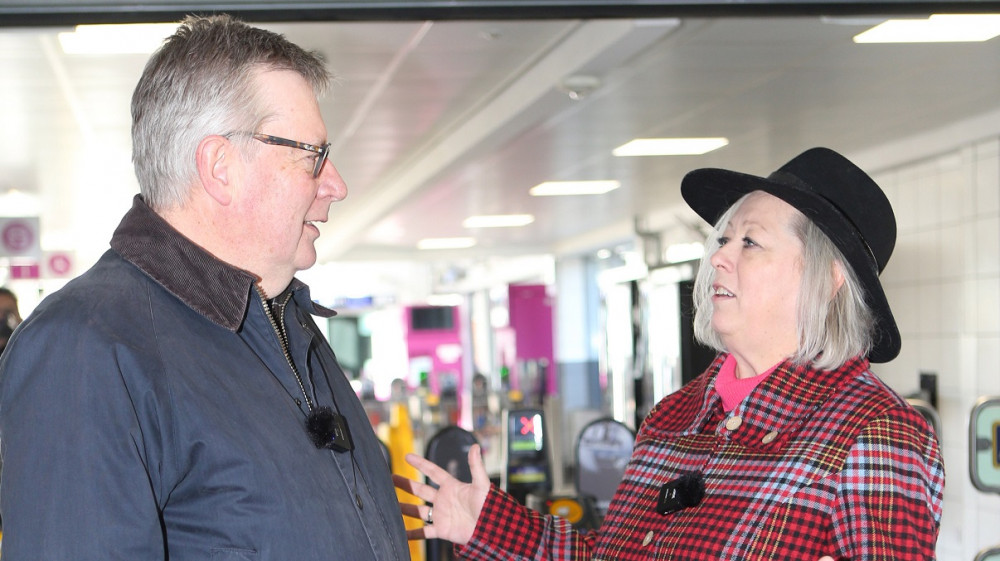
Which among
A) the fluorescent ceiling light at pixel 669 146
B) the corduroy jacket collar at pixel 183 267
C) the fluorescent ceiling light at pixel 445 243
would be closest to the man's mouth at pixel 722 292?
the corduroy jacket collar at pixel 183 267

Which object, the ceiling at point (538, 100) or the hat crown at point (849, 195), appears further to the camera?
the ceiling at point (538, 100)

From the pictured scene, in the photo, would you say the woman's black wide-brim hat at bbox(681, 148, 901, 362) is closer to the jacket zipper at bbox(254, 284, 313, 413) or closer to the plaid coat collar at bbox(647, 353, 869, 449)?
the plaid coat collar at bbox(647, 353, 869, 449)

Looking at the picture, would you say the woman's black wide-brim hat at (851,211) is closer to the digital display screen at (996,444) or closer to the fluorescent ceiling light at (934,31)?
the digital display screen at (996,444)

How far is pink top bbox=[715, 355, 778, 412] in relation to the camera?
70.4 inches

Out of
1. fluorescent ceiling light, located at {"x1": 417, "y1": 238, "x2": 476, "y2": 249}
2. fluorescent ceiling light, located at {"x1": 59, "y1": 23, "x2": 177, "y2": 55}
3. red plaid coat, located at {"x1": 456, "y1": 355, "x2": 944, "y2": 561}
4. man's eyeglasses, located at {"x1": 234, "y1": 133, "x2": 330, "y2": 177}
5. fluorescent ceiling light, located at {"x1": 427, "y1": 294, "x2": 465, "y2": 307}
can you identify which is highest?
fluorescent ceiling light, located at {"x1": 59, "y1": 23, "x2": 177, "y2": 55}

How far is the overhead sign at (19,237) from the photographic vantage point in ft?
30.2

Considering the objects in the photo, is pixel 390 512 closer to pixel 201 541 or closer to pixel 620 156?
pixel 201 541

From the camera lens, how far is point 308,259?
143 cm

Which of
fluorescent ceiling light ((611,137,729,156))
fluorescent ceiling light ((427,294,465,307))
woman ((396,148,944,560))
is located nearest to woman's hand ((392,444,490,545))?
woman ((396,148,944,560))

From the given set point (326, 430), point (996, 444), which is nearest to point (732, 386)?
point (326, 430)

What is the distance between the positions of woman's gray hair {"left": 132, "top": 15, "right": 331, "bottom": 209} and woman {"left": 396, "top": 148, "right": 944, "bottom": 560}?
865 millimetres

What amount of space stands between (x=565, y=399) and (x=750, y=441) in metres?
14.2

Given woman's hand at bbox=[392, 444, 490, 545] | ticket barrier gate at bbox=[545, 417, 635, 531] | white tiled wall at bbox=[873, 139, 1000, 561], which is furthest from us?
white tiled wall at bbox=[873, 139, 1000, 561]

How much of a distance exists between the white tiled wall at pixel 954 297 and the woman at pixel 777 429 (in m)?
5.10
